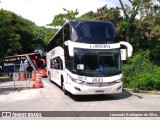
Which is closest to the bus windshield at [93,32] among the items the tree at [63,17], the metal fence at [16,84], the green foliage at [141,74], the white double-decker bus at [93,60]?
the white double-decker bus at [93,60]

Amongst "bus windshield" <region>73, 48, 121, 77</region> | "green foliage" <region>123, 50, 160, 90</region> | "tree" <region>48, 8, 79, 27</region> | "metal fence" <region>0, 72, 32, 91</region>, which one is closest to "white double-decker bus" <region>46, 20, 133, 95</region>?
"bus windshield" <region>73, 48, 121, 77</region>

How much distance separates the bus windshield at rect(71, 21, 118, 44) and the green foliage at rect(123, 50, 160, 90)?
4.28m

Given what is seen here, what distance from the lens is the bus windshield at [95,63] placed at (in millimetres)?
15977

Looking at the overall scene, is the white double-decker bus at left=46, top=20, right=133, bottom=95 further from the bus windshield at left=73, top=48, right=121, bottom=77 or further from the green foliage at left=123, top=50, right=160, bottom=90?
the green foliage at left=123, top=50, right=160, bottom=90

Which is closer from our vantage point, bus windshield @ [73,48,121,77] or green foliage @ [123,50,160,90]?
bus windshield @ [73,48,121,77]

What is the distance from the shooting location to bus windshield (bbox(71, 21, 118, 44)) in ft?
53.6

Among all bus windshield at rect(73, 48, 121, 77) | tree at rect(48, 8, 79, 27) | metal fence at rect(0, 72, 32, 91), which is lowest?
metal fence at rect(0, 72, 32, 91)

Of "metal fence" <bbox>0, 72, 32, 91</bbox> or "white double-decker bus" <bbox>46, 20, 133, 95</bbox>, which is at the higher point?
"white double-decker bus" <bbox>46, 20, 133, 95</bbox>

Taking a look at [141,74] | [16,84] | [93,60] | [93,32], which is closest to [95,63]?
[93,60]

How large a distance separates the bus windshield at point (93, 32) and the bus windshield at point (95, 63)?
1.77ft

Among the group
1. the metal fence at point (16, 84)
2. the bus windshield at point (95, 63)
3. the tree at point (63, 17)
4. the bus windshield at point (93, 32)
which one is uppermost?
the tree at point (63, 17)

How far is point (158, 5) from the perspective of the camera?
33.3 m

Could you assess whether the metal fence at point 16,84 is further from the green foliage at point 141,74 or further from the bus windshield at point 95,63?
the bus windshield at point 95,63

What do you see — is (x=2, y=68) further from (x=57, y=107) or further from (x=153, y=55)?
(x=57, y=107)
